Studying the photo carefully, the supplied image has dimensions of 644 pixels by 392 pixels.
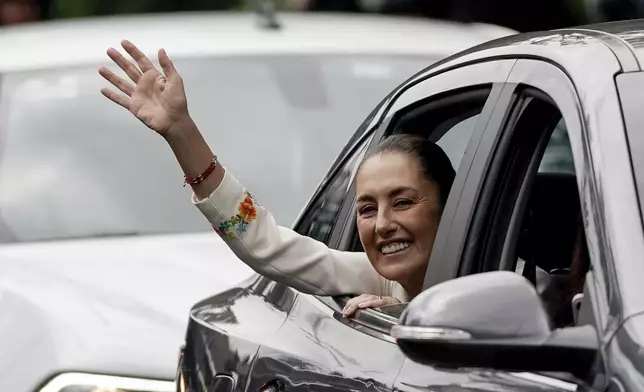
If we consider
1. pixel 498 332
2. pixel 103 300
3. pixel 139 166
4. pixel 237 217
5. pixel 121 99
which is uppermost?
pixel 121 99

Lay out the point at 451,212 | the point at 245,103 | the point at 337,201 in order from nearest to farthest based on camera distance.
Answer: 1. the point at 451,212
2. the point at 337,201
3. the point at 245,103

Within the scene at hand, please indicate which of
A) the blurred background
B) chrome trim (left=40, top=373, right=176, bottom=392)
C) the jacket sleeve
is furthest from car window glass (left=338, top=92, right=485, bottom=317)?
the blurred background

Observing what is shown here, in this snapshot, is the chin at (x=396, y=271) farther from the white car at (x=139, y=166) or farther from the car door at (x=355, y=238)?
the white car at (x=139, y=166)

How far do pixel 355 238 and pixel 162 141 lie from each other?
3.10 metres

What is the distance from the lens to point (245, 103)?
777 centimetres

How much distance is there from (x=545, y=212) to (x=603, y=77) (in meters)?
0.56

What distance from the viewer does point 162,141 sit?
7.57 m

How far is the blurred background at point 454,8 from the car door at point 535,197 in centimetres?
1267

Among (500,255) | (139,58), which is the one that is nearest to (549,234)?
(500,255)

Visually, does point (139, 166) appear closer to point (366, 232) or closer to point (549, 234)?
point (366, 232)

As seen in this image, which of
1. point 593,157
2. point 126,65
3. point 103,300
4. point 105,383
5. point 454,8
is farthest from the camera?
point 454,8

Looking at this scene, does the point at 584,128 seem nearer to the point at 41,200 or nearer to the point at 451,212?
the point at 451,212

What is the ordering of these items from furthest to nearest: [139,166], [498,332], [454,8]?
1. [454,8]
2. [139,166]
3. [498,332]

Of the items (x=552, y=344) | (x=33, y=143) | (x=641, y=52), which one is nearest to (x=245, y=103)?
(x=33, y=143)
